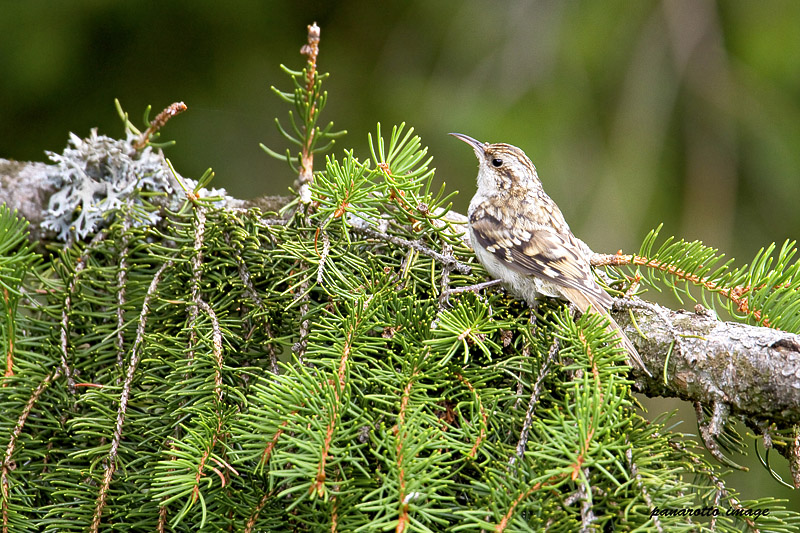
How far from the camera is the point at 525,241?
9.11 ft

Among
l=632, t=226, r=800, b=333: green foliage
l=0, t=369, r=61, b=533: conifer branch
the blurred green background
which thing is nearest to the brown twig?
l=0, t=369, r=61, b=533: conifer branch

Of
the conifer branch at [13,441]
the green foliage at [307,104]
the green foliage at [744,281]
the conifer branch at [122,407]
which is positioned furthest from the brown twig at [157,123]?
the green foliage at [744,281]

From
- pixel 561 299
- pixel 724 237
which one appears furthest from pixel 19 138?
pixel 724 237

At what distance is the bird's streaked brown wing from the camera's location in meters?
2.27

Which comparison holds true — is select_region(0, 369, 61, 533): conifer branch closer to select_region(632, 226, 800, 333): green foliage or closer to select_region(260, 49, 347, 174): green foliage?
select_region(260, 49, 347, 174): green foliage

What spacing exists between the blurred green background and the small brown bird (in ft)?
3.46

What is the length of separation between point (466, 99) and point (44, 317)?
10.3 feet

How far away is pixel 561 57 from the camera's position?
4422 mm

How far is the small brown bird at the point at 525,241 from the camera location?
2.23m

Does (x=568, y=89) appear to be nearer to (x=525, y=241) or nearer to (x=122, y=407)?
(x=525, y=241)

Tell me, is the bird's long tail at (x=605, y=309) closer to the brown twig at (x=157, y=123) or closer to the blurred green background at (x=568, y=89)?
the brown twig at (x=157, y=123)

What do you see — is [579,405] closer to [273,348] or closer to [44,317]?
[273,348]

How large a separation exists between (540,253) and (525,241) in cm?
13

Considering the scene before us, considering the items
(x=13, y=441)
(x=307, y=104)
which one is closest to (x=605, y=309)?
(x=307, y=104)
